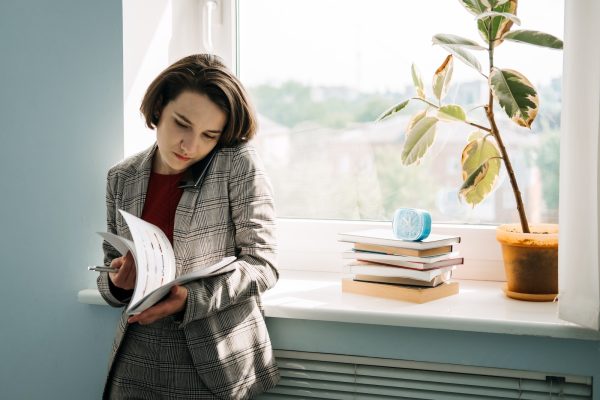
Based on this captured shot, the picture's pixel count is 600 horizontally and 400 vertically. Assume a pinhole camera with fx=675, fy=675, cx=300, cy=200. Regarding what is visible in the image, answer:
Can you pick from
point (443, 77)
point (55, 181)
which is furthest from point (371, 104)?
point (55, 181)

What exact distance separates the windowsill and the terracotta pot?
0.09ft

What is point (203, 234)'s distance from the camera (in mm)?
1432

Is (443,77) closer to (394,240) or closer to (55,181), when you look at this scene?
(394,240)

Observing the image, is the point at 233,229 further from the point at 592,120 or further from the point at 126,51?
the point at 592,120

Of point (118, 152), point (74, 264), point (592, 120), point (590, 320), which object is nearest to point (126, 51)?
point (118, 152)

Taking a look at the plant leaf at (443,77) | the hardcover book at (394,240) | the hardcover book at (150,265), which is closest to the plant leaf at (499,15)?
the plant leaf at (443,77)

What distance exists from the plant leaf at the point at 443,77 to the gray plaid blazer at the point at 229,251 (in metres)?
0.48

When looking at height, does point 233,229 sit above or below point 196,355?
above

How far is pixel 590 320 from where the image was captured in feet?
4.34

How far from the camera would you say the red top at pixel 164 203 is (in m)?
1.49

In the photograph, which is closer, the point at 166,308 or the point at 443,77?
the point at 166,308

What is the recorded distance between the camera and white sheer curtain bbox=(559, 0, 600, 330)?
4.28ft

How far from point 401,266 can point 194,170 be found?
525 mm

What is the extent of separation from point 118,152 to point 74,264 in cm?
32
